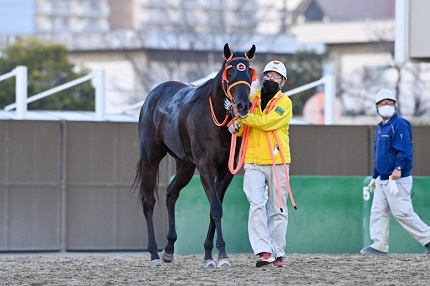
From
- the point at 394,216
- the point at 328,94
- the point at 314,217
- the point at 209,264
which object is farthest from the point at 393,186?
the point at 328,94

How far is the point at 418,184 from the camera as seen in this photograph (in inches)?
569

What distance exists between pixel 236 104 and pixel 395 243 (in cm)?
462

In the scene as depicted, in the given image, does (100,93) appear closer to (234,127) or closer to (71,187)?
(71,187)

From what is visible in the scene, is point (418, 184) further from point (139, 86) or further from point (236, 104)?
point (139, 86)

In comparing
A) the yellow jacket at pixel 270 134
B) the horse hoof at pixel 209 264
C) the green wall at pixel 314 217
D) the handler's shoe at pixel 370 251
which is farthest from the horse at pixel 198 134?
the handler's shoe at pixel 370 251

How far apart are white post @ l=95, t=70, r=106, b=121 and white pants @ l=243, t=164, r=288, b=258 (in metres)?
6.55

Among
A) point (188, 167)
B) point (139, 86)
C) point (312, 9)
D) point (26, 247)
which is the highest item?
point (312, 9)

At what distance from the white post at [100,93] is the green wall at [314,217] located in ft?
11.6

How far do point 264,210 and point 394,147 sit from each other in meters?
2.73

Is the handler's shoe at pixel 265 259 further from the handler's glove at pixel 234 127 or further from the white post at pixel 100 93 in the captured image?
the white post at pixel 100 93

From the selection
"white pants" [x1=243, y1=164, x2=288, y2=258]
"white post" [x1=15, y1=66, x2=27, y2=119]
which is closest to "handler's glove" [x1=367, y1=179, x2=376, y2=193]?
"white pants" [x1=243, y1=164, x2=288, y2=258]

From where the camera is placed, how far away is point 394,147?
1322cm

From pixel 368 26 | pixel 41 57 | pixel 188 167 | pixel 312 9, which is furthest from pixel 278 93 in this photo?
pixel 312 9

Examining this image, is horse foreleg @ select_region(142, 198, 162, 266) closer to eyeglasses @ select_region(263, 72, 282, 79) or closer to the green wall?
the green wall
